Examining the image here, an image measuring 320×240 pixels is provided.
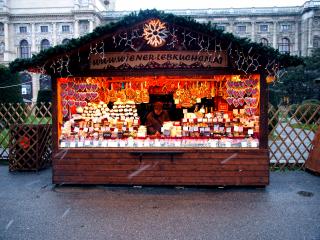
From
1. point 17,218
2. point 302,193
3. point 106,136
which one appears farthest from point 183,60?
point 17,218

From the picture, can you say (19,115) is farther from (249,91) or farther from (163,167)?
(249,91)

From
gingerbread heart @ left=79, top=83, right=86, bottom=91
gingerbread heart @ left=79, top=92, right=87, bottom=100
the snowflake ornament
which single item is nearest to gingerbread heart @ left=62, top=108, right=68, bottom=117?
gingerbread heart @ left=79, top=92, right=87, bottom=100

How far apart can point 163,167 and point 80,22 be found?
61.1 meters

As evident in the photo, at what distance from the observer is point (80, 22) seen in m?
63.0

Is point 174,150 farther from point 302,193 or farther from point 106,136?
point 302,193

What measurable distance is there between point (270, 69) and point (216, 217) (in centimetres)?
328

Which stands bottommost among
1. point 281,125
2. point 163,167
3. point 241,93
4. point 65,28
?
point 163,167

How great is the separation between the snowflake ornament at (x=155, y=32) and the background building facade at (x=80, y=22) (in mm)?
58289

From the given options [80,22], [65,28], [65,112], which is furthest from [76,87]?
[65,28]

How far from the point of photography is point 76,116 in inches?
320

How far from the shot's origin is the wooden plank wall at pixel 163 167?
22.7 feet

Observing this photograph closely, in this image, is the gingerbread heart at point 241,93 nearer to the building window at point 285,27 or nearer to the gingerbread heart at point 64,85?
the gingerbread heart at point 64,85

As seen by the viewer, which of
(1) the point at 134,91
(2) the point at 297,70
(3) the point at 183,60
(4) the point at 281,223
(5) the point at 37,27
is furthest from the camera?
(5) the point at 37,27

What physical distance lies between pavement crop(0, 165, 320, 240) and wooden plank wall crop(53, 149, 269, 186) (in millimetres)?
194
